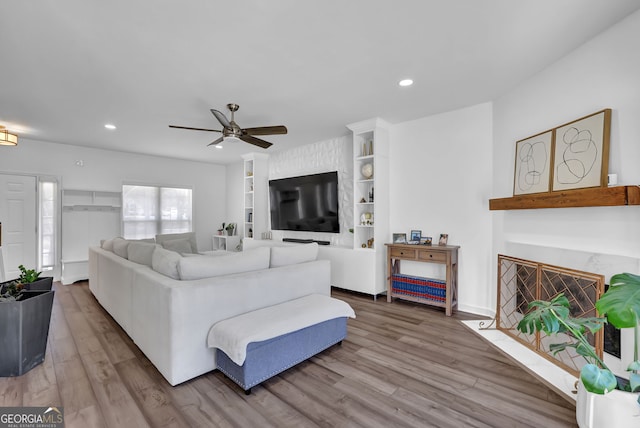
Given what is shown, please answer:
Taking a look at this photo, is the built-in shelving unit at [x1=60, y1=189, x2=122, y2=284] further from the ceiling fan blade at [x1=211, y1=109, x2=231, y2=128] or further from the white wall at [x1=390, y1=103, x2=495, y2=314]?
the white wall at [x1=390, y1=103, x2=495, y2=314]

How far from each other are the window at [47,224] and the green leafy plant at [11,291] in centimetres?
354

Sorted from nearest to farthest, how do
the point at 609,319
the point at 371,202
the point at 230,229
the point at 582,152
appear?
the point at 609,319, the point at 582,152, the point at 371,202, the point at 230,229

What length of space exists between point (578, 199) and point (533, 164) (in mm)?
690

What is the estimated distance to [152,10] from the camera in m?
1.88

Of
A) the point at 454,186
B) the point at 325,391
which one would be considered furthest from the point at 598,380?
the point at 454,186

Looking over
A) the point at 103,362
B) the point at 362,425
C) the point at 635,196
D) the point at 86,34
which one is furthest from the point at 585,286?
the point at 86,34

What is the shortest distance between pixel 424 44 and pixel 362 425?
2.72m

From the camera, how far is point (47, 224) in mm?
5219

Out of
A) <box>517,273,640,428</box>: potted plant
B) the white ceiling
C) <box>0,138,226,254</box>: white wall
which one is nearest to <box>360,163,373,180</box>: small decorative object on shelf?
the white ceiling

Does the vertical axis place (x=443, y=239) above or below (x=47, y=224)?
below

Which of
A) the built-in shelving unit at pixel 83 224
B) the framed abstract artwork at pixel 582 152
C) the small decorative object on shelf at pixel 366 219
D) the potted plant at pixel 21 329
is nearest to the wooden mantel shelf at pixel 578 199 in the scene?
the framed abstract artwork at pixel 582 152

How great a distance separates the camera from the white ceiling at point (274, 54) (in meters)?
1.90

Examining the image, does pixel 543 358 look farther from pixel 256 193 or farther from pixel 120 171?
pixel 120 171

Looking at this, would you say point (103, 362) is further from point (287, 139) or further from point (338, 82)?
point (287, 139)
